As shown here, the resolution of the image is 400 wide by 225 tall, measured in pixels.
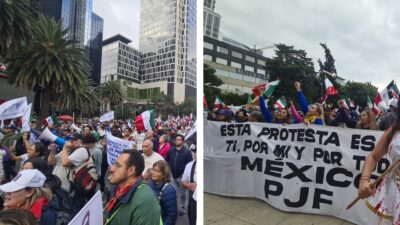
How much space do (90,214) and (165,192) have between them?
1320mm

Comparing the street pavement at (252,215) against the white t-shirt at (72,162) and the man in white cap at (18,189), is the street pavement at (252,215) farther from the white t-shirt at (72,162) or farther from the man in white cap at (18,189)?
the man in white cap at (18,189)

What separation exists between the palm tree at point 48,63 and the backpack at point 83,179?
18.8 metres

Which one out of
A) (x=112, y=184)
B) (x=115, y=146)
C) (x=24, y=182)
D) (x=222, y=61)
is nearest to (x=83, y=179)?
(x=112, y=184)

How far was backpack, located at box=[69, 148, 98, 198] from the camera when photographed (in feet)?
10.5

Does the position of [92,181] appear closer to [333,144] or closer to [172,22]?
[333,144]

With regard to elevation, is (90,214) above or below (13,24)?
Result: below

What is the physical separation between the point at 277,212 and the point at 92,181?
5.97ft

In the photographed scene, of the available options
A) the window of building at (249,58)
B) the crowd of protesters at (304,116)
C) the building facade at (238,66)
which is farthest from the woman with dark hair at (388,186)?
the window of building at (249,58)

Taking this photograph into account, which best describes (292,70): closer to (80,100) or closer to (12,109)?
(12,109)

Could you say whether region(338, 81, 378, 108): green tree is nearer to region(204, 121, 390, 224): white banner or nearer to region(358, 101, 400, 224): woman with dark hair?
region(204, 121, 390, 224): white banner

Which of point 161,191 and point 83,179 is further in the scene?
point 83,179

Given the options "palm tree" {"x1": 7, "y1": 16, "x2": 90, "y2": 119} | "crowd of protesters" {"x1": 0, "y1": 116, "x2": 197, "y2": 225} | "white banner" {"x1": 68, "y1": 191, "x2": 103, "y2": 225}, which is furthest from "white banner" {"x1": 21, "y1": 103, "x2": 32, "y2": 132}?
A: "palm tree" {"x1": 7, "y1": 16, "x2": 90, "y2": 119}

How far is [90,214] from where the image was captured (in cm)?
143

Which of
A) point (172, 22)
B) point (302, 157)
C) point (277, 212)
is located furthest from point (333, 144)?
point (172, 22)
